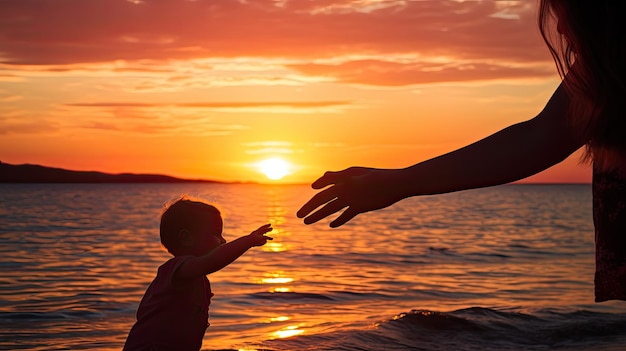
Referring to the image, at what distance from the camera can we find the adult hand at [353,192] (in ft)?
5.66

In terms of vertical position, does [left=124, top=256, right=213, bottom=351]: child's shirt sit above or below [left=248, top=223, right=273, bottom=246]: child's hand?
below

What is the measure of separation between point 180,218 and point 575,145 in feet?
10.2

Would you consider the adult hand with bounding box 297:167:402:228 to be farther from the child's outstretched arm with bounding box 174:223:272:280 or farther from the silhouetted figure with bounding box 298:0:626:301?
the child's outstretched arm with bounding box 174:223:272:280

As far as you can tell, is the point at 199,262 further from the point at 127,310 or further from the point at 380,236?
the point at 380,236

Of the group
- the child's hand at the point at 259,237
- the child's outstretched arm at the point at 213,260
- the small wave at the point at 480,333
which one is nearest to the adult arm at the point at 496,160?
the child's hand at the point at 259,237

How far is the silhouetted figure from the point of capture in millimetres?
1393

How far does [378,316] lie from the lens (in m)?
11.9

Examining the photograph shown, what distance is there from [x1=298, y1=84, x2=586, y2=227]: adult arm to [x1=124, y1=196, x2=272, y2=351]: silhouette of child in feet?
7.58

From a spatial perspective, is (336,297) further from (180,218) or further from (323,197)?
(323,197)

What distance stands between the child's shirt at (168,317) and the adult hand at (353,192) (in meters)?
2.49

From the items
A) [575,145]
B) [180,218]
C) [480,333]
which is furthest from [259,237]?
[480,333]

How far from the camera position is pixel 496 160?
1574 mm

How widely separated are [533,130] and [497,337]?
908 cm

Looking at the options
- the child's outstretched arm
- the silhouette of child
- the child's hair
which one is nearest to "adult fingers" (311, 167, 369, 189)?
the child's outstretched arm
